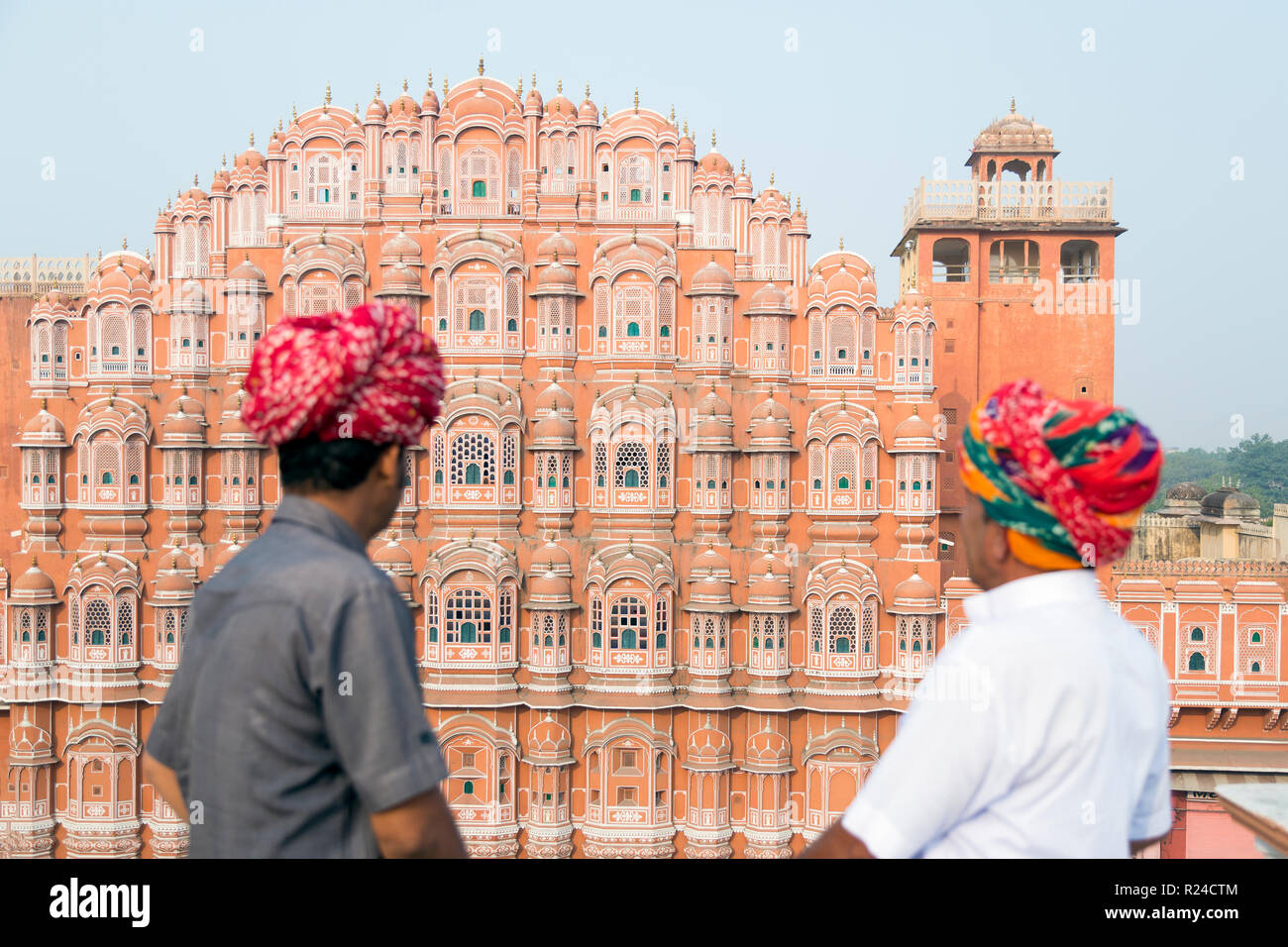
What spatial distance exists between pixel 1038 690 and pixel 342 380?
1.69 m

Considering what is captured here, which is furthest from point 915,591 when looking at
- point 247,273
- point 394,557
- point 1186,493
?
point 1186,493

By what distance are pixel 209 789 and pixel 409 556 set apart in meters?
20.9

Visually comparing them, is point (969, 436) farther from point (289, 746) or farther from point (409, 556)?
point (409, 556)

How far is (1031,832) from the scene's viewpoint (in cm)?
245

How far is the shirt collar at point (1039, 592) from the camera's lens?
2588 mm

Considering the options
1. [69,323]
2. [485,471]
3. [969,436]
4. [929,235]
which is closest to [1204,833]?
[929,235]

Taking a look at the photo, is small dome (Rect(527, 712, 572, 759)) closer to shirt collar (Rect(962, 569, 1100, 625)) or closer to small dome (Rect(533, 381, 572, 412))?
small dome (Rect(533, 381, 572, 412))

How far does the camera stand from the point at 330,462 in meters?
2.62

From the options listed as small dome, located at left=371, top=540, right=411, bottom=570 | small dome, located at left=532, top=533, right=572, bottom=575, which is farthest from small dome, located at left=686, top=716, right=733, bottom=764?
small dome, located at left=371, top=540, right=411, bottom=570

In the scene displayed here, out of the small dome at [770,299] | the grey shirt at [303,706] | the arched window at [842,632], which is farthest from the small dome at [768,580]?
the grey shirt at [303,706]

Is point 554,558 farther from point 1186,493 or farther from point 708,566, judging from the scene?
point 1186,493

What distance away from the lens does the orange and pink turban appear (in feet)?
8.63

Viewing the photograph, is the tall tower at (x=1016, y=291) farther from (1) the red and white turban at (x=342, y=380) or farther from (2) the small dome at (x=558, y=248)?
(1) the red and white turban at (x=342, y=380)

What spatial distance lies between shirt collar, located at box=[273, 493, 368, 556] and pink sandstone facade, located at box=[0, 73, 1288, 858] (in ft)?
65.9
